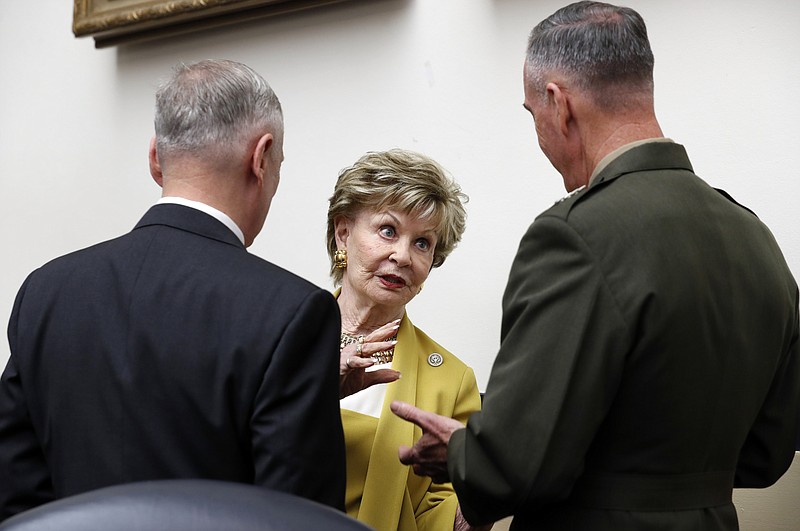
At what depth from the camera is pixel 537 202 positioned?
3266 millimetres

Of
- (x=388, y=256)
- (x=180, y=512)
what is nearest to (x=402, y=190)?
(x=388, y=256)

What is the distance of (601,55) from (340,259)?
48.5 inches

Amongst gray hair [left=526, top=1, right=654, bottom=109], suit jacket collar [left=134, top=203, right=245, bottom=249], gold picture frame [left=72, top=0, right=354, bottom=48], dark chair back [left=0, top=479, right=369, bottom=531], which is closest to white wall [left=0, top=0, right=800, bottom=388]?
gold picture frame [left=72, top=0, right=354, bottom=48]

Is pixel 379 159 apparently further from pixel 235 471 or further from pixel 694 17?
pixel 235 471

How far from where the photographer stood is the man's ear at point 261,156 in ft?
6.67

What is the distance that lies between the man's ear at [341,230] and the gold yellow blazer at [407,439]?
1.03 feet

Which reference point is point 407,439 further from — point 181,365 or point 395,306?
point 181,365

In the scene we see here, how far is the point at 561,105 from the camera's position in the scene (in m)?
2.10

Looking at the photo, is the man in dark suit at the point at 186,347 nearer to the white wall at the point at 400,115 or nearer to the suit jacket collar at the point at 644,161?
the suit jacket collar at the point at 644,161

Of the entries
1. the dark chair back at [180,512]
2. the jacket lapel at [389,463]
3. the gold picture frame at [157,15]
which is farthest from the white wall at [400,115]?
the dark chair back at [180,512]

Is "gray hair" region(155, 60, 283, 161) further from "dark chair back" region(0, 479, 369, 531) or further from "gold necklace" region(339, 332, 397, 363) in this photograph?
"dark chair back" region(0, 479, 369, 531)

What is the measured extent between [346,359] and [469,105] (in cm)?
129

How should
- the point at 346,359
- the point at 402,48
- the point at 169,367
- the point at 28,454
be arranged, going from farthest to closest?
1. the point at 402,48
2. the point at 346,359
3. the point at 28,454
4. the point at 169,367

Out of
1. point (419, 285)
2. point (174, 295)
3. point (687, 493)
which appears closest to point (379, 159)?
point (419, 285)
